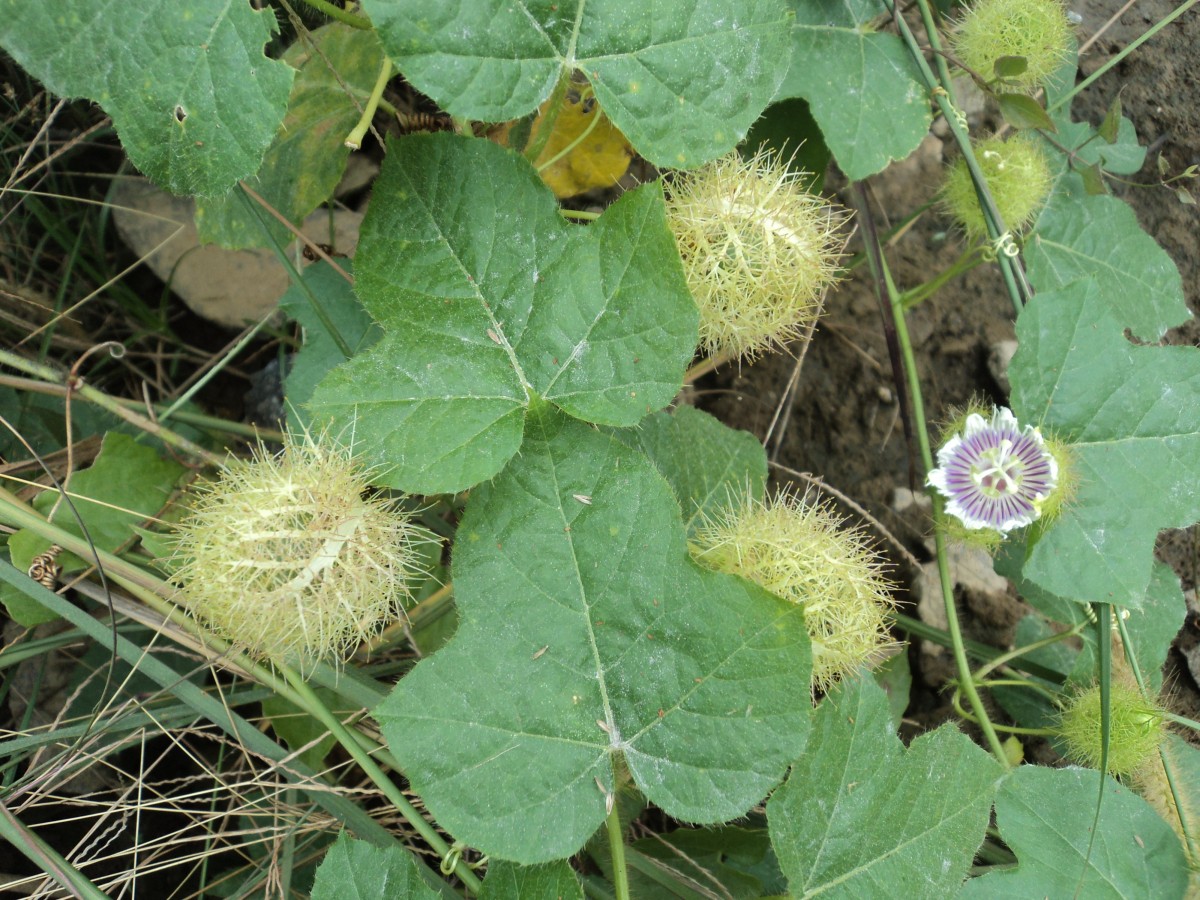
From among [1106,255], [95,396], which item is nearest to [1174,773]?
[1106,255]

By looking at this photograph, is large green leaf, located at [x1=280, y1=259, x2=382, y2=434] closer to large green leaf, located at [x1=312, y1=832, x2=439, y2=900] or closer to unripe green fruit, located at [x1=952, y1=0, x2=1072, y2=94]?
large green leaf, located at [x1=312, y1=832, x2=439, y2=900]

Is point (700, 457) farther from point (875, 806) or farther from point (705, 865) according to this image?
point (705, 865)

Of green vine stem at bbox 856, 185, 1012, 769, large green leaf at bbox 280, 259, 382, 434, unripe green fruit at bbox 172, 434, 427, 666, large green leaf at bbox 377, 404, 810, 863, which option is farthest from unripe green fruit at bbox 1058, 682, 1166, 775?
large green leaf at bbox 280, 259, 382, 434

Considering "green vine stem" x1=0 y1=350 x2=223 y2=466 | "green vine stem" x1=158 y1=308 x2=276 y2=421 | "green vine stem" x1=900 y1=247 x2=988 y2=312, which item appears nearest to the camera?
"green vine stem" x1=0 y1=350 x2=223 y2=466

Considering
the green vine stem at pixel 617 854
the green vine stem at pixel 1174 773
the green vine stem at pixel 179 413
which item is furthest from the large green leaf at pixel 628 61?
the green vine stem at pixel 1174 773

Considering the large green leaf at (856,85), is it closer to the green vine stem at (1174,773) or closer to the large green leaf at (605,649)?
the large green leaf at (605,649)

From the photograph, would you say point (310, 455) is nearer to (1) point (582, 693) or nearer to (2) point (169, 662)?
(1) point (582, 693)
